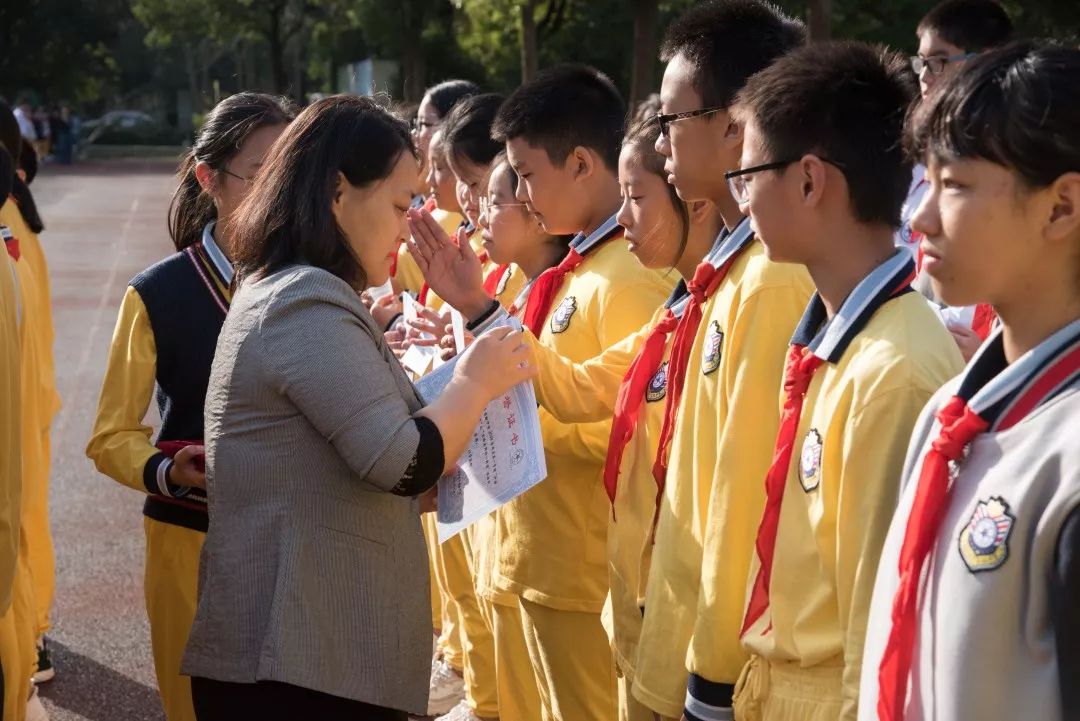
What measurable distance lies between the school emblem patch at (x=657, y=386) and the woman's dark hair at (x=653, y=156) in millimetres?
421

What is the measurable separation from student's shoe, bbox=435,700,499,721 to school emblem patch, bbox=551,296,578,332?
1900 mm

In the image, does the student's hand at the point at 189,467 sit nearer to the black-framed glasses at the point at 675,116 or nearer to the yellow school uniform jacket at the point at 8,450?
the yellow school uniform jacket at the point at 8,450

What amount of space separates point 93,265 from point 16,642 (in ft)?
57.2

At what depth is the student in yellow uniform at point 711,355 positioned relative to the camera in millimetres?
2859

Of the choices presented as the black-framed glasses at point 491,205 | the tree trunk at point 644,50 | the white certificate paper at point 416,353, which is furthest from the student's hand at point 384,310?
the tree trunk at point 644,50

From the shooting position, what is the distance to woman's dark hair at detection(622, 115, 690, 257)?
3771mm

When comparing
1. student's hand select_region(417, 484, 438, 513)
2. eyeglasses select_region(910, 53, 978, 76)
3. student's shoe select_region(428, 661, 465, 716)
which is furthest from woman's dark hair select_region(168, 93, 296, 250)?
eyeglasses select_region(910, 53, 978, 76)

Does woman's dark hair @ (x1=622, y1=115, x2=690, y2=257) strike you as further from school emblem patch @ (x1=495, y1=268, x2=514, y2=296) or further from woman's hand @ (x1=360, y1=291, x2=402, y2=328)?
school emblem patch @ (x1=495, y1=268, x2=514, y2=296)

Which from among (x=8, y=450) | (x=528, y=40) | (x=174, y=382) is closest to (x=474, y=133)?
(x=174, y=382)

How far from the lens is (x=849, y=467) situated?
8.02 ft

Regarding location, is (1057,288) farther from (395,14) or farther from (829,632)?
(395,14)

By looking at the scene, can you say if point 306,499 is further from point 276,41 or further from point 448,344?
point 276,41

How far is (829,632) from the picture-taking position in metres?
2.54

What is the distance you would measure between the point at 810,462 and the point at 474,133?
11.7ft
